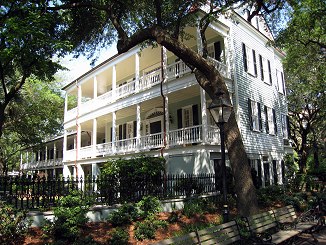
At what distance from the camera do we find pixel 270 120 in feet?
70.5

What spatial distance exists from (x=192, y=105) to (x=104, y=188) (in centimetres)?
943

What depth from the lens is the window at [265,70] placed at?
21.7m

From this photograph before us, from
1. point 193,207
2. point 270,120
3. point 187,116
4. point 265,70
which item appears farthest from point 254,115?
point 193,207

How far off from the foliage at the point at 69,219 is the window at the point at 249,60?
13774 mm

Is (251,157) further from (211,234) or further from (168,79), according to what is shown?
(211,234)

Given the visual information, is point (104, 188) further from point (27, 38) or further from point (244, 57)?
point (244, 57)

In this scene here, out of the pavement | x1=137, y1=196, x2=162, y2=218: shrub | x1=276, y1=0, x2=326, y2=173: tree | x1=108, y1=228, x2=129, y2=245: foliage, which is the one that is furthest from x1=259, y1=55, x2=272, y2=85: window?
x1=108, y1=228, x2=129, y2=245: foliage

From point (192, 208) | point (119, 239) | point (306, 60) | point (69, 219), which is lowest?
point (119, 239)

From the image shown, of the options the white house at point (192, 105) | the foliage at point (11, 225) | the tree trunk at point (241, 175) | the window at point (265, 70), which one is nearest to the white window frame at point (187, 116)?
the white house at point (192, 105)

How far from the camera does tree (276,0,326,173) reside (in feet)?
55.8

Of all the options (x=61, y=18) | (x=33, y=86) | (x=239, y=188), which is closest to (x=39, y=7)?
(x=61, y=18)

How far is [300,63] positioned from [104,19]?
619 inches

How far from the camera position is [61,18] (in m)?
13.4

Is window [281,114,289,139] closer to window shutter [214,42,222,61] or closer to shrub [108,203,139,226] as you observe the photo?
window shutter [214,42,222,61]
